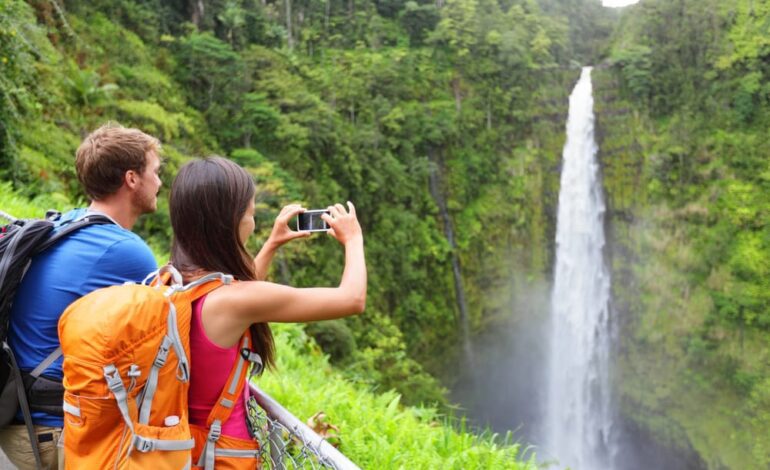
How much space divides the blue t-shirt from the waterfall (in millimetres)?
20303

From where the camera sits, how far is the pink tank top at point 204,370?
138 cm

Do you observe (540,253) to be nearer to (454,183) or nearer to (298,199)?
(454,183)

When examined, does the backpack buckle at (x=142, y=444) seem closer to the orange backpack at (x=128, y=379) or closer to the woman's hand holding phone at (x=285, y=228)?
the orange backpack at (x=128, y=379)

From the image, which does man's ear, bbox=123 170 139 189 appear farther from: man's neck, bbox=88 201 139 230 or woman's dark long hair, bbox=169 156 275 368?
woman's dark long hair, bbox=169 156 275 368

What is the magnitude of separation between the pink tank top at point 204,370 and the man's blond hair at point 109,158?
72cm

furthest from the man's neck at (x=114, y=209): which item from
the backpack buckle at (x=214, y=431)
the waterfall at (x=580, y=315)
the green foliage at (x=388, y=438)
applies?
the waterfall at (x=580, y=315)

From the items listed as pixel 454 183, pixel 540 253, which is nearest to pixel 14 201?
pixel 454 183

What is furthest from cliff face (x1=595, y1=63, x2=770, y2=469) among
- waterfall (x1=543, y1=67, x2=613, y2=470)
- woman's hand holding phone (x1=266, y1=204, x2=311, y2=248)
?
woman's hand holding phone (x1=266, y1=204, x2=311, y2=248)

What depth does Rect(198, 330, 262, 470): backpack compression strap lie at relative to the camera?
1440mm

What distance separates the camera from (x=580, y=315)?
21.1 metres

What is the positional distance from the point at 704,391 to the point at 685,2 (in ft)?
47.6

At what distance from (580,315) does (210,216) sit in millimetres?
21385

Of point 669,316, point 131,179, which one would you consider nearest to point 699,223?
point 669,316

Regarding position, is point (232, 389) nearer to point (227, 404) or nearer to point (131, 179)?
point (227, 404)
